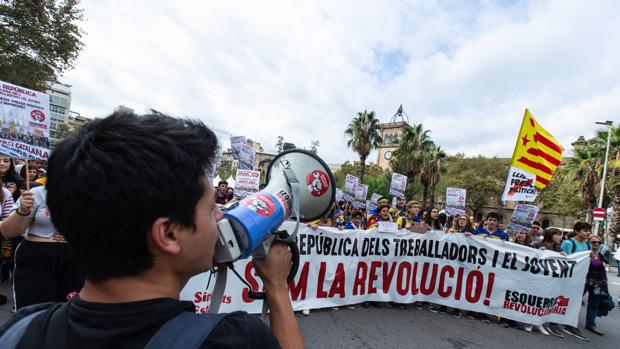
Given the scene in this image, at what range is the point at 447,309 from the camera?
17.9 ft

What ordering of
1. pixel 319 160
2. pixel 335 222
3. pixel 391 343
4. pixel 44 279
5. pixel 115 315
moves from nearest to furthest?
1. pixel 115 315
2. pixel 319 160
3. pixel 44 279
4. pixel 391 343
5. pixel 335 222

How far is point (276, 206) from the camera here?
1.16 metres

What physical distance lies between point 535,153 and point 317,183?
6411 millimetres

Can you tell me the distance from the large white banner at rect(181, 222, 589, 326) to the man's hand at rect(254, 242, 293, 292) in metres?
3.59

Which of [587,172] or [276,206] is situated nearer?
[276,206]

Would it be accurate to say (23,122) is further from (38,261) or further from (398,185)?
(398,185)

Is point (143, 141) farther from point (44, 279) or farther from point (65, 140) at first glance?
point (44, 279)

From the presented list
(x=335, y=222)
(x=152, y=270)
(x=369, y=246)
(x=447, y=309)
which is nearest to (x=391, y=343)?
(x=369, y=246)

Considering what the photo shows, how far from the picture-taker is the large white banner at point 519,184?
20.9ft

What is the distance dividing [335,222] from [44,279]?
24.7 feet

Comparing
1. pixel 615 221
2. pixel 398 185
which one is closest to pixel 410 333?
pixel 398 185

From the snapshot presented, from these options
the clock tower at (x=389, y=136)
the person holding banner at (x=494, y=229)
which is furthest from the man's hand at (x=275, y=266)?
the clock tower at (x=389, y=136)

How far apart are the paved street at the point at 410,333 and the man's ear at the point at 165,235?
3378mm

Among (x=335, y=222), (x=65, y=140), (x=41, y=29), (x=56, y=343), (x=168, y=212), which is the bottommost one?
(x=335, y=222)
